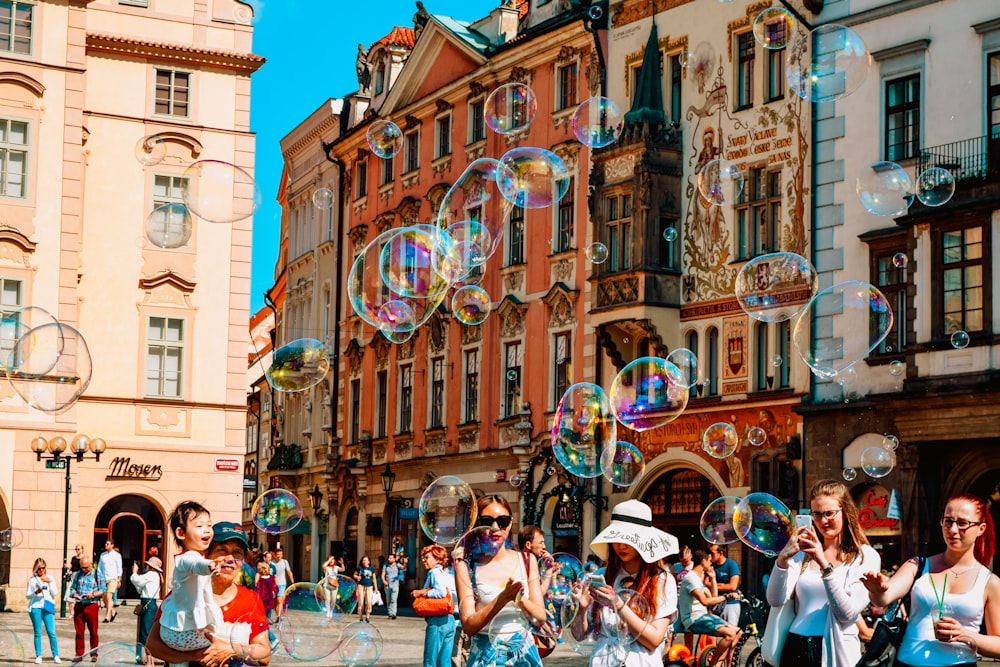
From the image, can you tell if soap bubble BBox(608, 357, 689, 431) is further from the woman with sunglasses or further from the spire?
the woman with sunglasses

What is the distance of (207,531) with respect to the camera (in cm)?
679

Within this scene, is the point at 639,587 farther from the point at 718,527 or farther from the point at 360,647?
the point at 718,527

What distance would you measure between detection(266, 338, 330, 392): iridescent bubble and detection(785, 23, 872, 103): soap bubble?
251 inches

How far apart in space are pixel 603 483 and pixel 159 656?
2717 centimetres

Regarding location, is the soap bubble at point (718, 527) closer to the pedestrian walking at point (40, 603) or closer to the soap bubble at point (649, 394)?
the soap bubble at point (649, 394)

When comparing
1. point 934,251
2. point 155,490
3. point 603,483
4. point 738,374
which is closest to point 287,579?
point 155,490

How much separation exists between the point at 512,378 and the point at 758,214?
8.53 metres

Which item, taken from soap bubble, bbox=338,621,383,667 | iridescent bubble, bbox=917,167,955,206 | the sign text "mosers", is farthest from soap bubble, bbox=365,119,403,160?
the sign text "mosers"

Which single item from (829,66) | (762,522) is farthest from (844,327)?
(762,522)

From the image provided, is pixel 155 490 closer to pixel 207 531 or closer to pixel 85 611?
pixel 85 611

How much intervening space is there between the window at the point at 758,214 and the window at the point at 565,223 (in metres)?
5.28

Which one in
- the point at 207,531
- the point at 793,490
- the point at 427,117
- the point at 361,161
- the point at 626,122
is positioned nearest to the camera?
the point at 207,531

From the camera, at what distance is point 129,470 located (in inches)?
1331

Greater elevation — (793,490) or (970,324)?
(970,324)
